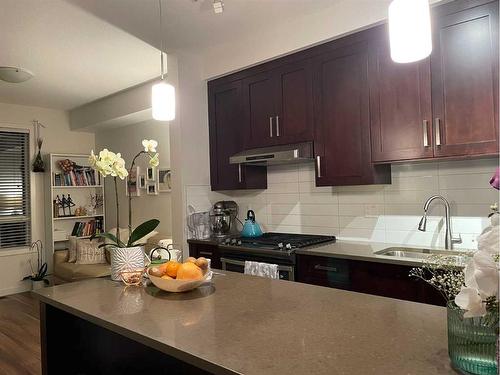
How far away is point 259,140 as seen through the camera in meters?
3.44

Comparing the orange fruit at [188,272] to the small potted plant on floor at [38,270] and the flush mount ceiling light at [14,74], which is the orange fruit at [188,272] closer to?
the flush mount ceiling light at [14,74]

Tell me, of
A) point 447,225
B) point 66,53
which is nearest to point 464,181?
point 447,225

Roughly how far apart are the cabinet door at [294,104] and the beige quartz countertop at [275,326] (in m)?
1.71

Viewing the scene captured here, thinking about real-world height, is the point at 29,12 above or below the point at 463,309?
above

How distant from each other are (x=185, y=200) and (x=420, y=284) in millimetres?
2187

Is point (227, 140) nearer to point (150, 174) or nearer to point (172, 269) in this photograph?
point (150, 174)

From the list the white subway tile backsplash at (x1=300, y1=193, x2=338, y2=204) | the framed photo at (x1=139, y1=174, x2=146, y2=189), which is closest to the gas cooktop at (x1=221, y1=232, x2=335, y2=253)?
the white subway tile backsplash at (x1=300, y1=193, x2=338, y2=204)

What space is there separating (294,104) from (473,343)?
2.58m

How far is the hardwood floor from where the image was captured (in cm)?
318

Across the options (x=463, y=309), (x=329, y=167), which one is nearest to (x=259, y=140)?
(x=329, y=167)

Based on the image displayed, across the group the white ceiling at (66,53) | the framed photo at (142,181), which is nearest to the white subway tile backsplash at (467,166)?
the white ceiling at (66,53)

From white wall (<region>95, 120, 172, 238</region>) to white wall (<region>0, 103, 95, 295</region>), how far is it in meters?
0.43

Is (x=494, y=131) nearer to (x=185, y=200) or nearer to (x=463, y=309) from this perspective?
(x=463, y=309)

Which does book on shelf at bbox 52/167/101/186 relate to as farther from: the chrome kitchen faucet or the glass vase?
the glass vase
